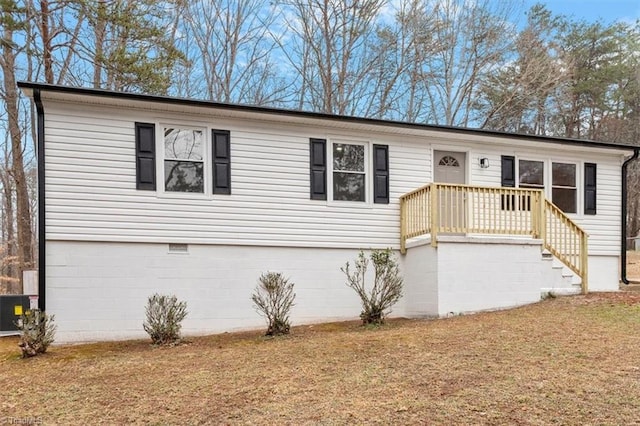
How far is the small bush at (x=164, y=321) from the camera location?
22.6ft

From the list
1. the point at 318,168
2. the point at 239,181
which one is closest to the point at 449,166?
the point at 318,168

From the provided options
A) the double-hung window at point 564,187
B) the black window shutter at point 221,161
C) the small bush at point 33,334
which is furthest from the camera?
the double-hung window at point 564,187

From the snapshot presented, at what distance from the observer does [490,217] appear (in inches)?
333

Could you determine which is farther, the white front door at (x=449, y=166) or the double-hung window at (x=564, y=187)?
the double-hung window at (x=564, y=187)

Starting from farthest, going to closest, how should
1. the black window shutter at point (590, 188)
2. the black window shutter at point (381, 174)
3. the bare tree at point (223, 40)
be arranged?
the bare tree at point (223, 40) → the black window shutter at point (590, 188) → the black window shutter at point (381, 174)

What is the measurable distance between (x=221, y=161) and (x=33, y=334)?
150 inches

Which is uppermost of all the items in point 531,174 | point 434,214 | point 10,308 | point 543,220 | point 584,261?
point 531,174

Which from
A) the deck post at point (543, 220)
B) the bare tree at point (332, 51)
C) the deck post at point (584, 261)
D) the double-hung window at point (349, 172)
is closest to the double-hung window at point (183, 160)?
the double-hung window at point (349, 172)

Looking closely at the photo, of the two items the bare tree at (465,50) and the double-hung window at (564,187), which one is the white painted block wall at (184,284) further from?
the bare tree at (465,50)

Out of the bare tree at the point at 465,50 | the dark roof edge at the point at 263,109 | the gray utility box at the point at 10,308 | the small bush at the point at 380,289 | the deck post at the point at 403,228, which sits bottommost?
the gray utility box at the point at 10,308

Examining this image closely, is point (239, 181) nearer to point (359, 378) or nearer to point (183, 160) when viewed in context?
point (183, 160)

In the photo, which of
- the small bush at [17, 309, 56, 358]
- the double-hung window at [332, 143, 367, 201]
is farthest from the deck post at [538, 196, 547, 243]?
the small bush at [17, 309, 56, 358]

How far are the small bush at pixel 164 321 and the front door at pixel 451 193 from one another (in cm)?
464

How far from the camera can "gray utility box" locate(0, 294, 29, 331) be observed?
8633mm
